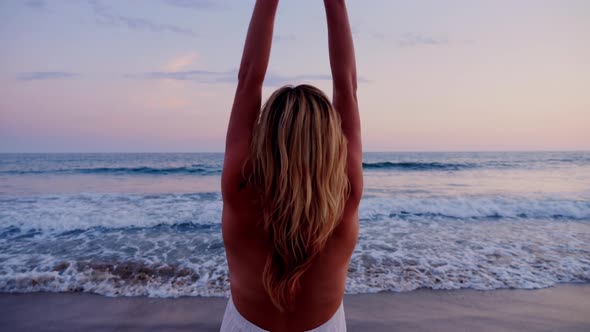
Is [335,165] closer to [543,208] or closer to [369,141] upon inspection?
[543,208]

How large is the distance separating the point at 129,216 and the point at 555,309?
30.3 ft

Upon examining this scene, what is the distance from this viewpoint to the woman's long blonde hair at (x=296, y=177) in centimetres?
104

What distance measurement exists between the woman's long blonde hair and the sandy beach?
9.75 feet

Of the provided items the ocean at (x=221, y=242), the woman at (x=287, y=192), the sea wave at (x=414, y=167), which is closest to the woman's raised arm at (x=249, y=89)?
the woman at (x=287, y=192)

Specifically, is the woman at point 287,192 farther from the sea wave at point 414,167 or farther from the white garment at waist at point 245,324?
the sea wave at point 414,167

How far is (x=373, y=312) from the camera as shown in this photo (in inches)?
152

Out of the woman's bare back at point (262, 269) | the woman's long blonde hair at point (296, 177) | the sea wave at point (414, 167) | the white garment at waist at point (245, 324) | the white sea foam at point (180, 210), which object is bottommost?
the white sea foam at point (180, 210)

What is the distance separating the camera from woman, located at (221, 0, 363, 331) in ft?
3.42

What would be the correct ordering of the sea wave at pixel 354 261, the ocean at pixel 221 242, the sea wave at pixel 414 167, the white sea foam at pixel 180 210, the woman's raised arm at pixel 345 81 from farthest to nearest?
the sea wave at pixel 414 167 < the white sea foam at pixel 180 210 < the ocean at pixel 221 242 < the sea wave at pixel 354 261 < the woman's raised arm at pixel 345 81

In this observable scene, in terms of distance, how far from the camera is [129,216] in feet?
29.4

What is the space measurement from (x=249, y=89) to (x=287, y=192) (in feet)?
1.20

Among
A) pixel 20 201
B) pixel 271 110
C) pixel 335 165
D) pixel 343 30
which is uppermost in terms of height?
pixel 343 30

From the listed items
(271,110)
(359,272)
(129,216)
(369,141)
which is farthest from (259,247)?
(369,141)

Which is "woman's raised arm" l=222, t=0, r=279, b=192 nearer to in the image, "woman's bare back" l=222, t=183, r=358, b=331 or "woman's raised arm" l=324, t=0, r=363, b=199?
"woman's bare back" l=222, t=183, r=358, b=331
